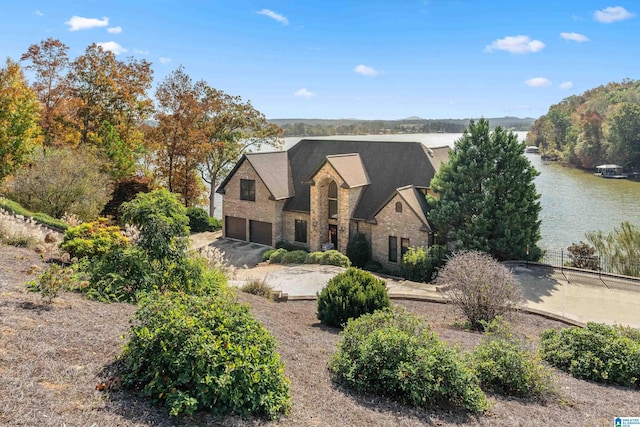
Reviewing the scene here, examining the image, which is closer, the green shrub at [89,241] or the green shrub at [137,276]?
the green shrub at [137,276]

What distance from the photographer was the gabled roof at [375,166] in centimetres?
3027

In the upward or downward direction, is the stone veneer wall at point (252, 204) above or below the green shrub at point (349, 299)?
above

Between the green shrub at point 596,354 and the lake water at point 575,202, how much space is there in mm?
19023

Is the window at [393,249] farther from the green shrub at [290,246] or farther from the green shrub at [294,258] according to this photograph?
the green shrub at [290,246]

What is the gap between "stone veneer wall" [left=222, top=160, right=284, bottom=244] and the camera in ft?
109

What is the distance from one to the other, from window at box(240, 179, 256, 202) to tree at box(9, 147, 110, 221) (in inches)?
396

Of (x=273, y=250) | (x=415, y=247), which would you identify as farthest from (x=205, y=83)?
(x=415, y=247)

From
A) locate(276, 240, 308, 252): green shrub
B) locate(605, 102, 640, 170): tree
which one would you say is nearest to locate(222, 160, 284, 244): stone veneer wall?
locate(276, 240, 308, 252): green shrub

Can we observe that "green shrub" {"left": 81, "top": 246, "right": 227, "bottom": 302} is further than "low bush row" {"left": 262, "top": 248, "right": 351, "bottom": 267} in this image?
No

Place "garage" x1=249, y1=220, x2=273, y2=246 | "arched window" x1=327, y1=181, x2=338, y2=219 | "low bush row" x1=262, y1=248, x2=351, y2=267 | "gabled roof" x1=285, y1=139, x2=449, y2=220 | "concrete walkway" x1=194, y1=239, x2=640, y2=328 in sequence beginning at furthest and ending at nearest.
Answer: "garage" x1=249, y1=220, x2=273, y2=246 < "arched window" x1=327, y1=181, x2=338, y2=219 < "gabled roof" x1=285, y1=139, x2=449, y2=220 < "low bush row" x1=262, y1=248, x2=351, y2=267 < "concrete walkway" x1=194, y1=239, x2=640, y2=328

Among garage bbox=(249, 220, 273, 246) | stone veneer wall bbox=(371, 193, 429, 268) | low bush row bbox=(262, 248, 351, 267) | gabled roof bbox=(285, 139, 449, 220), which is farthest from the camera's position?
garage bbox=(249, 220, 273, 246)

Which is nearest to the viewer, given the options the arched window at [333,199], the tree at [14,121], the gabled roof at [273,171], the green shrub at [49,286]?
the green shrub at [49,286]

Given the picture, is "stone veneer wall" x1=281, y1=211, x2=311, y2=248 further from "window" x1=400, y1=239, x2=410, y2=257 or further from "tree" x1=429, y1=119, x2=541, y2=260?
"tree" x1=429, y1=119, x2=541, y2=260

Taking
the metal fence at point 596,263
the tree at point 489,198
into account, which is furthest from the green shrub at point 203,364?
the metal fence at point 596,263
